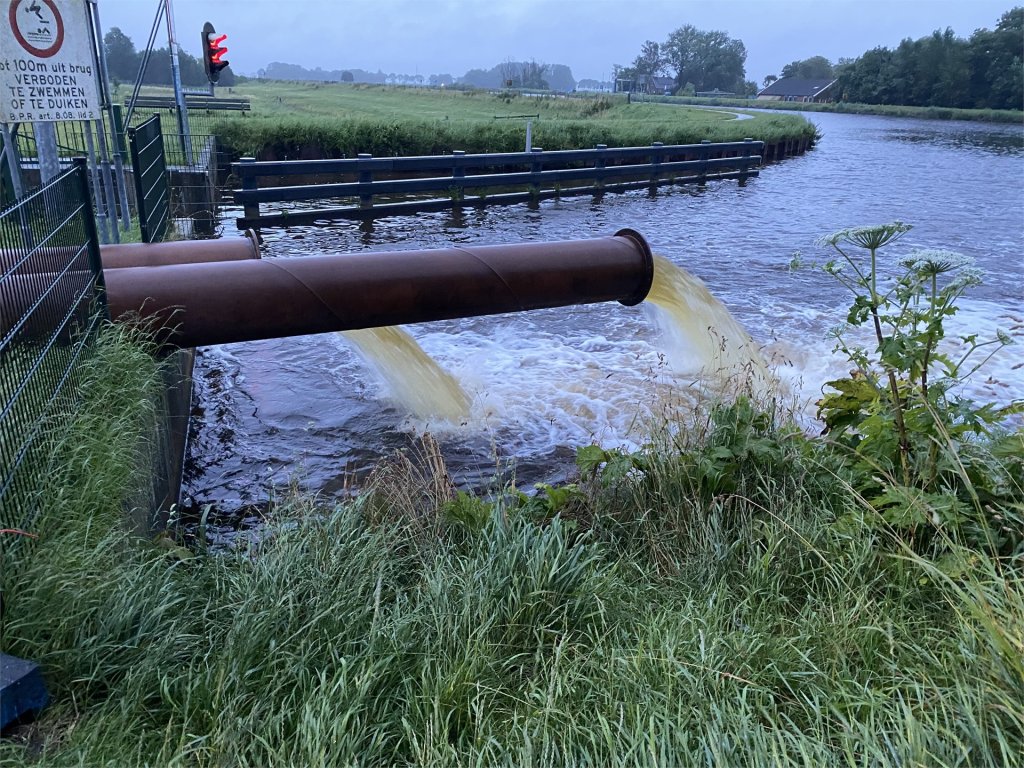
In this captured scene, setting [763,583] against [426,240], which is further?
[426,240]

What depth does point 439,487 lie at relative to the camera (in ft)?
15.2

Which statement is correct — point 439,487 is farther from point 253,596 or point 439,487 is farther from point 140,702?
point 140,702

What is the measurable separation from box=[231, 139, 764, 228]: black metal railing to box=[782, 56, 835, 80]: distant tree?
5518 inches

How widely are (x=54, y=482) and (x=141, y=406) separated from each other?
92 cm

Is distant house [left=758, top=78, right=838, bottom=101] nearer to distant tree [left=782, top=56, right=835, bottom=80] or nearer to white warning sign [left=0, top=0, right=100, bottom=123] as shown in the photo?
distant tree [left=782, top=56, right=835, bottom=80]

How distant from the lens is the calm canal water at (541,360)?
19.8 feet

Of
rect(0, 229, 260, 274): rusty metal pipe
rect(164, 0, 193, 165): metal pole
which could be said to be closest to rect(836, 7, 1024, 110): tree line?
rect(164, 0, 193, 165): metal pole

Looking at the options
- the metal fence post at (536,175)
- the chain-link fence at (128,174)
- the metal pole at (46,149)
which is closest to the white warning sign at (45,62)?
the metal pole at (46,149)

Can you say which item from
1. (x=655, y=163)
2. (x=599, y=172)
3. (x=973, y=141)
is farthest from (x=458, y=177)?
(x=973, y=141)

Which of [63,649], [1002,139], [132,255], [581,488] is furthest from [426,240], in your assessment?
[1002,139]

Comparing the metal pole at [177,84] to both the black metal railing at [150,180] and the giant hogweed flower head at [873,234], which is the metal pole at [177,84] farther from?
the giant hogweed flower head at [873,234]

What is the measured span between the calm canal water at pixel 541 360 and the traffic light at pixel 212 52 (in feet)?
17.7

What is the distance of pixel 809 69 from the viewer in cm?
14975

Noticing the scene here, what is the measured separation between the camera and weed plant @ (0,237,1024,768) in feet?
7.82
